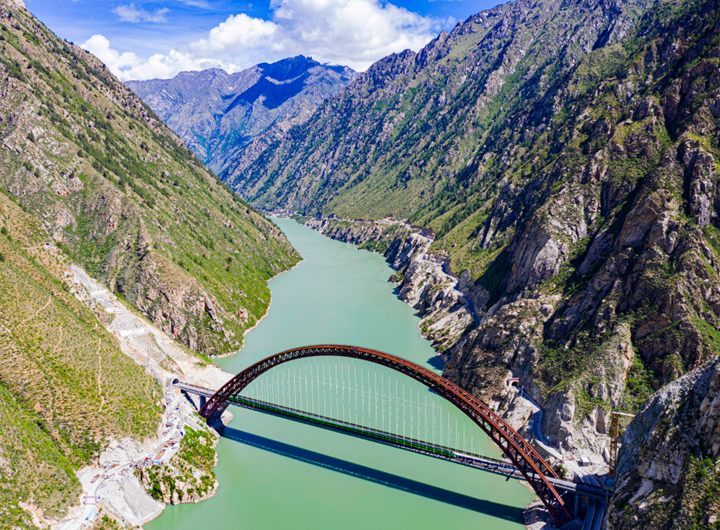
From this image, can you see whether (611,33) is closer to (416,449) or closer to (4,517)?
(416,449)

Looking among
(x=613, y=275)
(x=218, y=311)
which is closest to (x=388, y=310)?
(x=218, y=311)

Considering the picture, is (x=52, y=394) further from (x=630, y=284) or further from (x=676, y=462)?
(x=630, y=284)

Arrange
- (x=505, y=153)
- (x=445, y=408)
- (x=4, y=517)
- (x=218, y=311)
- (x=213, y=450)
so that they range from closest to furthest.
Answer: (x=4, y=517)
(x=213, y=450)
(x=445, y=408)
(x=218, y=311)
(x=505, y=153)

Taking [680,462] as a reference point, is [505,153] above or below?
above

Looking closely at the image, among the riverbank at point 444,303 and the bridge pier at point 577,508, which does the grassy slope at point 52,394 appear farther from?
the bridge pier at point 577,508

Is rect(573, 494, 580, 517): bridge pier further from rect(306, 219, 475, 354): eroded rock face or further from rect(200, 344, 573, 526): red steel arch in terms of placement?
rect(306, 219, 475, 354): eroded rock face

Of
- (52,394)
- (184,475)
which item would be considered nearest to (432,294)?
(184,475)

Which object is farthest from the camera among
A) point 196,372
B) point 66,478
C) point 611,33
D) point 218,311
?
point 611,33

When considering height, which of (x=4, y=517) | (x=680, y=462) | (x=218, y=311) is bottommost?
(x=4, y=517)
